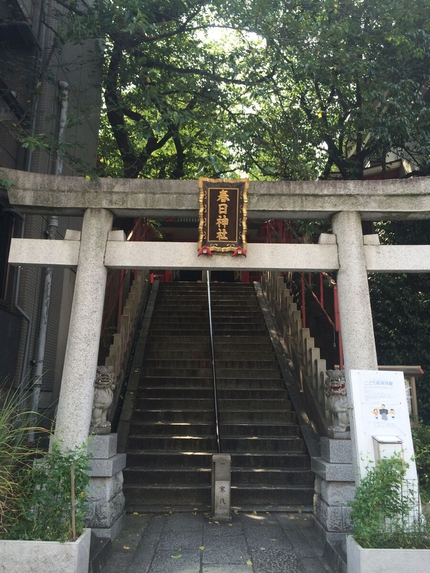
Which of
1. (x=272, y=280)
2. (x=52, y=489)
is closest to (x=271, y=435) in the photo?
(x=52, y=489)

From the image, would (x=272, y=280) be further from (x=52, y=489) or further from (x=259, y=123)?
(x=52, y=489)

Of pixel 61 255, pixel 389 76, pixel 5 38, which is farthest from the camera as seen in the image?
pixel 389 76

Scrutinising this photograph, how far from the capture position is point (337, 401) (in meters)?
5.50

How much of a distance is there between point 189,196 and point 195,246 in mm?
639

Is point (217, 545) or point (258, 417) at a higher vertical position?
point (258, 417)

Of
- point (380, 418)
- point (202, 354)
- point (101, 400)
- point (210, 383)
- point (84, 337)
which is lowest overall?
point (380, 418)

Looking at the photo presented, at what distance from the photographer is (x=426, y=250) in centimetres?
550

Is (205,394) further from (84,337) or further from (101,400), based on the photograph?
(84,337)

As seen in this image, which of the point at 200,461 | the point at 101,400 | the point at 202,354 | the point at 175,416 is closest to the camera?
the point at 101,400

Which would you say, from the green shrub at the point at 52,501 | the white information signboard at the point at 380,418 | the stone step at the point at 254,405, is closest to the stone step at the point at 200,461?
the stone step at the point at 254,405

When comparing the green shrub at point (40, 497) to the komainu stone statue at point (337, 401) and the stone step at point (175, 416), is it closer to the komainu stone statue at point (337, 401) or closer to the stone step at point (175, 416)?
the komainu stone statue at point (337, 401)

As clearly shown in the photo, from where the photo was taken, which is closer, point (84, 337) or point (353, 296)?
point (84, 337)

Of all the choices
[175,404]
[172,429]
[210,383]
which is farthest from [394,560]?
[210,383]

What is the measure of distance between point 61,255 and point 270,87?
219 inches
